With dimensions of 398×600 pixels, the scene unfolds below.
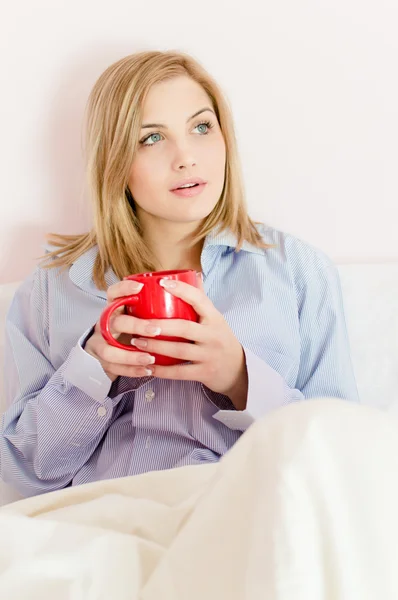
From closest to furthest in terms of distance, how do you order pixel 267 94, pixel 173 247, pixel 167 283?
pixel 167 283, pixel 173 247, pixel 267 94

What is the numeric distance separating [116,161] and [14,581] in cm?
101

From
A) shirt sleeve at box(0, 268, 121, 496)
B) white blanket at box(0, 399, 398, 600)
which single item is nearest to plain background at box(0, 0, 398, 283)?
shirt sleeve at box(0, 268, 121, 496)

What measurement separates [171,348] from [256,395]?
0.22 meters

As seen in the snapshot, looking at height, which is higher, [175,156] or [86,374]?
[175,156]

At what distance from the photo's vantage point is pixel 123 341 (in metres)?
1.37

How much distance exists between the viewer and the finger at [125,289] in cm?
118

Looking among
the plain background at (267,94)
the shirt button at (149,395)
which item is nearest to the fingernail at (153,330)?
the shirt button at (149,395)

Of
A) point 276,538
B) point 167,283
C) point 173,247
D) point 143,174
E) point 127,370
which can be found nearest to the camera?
point 276,538

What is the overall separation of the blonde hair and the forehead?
0.02 metres

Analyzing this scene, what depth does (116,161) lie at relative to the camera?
5.26 ft

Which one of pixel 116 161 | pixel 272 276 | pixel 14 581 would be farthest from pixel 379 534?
pixel 116 161

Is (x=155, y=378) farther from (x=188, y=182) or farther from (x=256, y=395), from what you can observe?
(x=188, y=182)

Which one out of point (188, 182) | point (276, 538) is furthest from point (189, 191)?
point (276, 538)

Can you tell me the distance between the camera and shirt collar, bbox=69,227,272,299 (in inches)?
63.3
